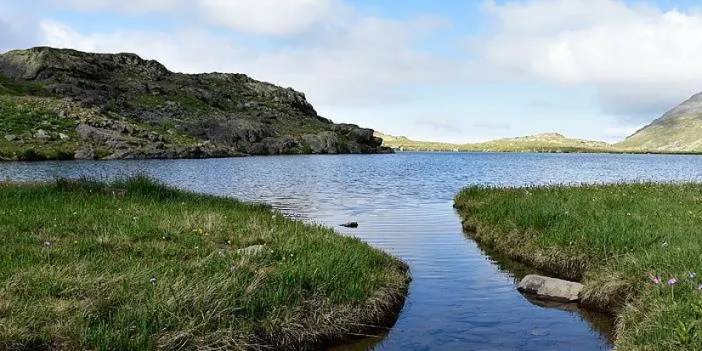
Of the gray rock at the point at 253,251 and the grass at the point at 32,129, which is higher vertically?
the grass at the point at 32,129

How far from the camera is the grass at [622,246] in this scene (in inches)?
402

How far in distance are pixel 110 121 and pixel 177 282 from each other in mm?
120641

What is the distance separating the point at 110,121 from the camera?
397 feet

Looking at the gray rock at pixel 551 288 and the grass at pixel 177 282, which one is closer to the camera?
the grass at pixel 177 282

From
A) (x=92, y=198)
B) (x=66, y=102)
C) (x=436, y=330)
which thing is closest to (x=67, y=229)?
(x=92, y=198)

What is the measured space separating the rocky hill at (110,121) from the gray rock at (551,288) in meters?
90.7

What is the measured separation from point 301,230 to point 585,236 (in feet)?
28.8

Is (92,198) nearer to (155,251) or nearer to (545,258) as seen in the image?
(155,251)

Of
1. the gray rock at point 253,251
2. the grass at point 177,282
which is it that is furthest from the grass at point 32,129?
the gray rock at point 253,251

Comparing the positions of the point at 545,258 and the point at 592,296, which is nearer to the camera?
the point at 592,296

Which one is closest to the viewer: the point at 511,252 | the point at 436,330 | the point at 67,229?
the point at 436,330

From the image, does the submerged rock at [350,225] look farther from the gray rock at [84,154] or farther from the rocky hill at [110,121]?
the gray rock at [84,154]

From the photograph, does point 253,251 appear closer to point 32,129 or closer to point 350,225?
point 350,225

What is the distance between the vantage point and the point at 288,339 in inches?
432
